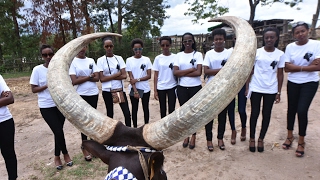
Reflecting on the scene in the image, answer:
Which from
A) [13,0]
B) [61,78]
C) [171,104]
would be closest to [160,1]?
[13,0]

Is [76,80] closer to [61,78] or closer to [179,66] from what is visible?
[179,66]

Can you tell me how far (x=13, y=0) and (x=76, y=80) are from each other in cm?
2273

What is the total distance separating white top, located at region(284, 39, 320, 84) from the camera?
4.02 m

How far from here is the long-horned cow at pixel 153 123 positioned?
1698mm

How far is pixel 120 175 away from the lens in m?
1.77

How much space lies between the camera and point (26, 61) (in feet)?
74.2

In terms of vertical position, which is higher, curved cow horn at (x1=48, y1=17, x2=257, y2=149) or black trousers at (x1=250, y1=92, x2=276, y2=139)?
curved cow horn at (x1=48, y1=17, x2=257, y2=149)

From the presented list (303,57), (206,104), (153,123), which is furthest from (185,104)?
(303,57)

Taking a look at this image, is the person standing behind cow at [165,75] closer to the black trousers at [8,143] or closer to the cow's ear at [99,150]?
the black trousers at [8,143]

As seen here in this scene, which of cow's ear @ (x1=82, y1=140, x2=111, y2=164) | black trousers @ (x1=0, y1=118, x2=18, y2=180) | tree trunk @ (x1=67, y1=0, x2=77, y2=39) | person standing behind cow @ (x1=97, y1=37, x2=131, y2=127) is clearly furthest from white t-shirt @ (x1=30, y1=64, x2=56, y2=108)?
tree trunk @ (x1=67, y1=0, x2=77, y2=39)

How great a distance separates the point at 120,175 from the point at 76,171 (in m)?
2.92

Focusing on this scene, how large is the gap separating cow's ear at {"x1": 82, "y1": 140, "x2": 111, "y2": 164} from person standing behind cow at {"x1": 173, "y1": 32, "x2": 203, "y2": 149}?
2620 millimetres

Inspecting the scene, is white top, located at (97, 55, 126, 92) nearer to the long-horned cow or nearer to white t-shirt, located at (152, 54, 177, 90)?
white t-shirt, located at (152, 54, 177, 90)

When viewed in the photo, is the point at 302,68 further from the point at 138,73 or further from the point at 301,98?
the point at 138,73
